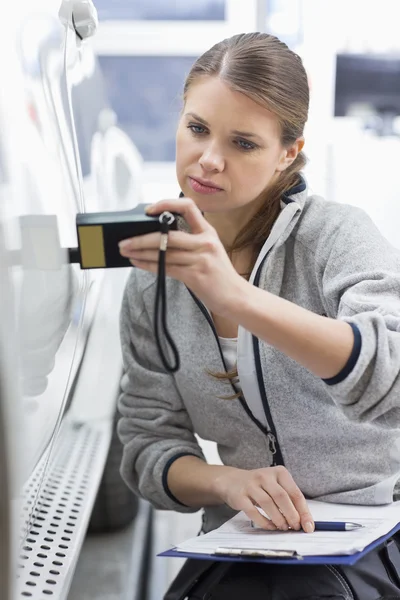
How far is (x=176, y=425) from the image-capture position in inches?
45.2

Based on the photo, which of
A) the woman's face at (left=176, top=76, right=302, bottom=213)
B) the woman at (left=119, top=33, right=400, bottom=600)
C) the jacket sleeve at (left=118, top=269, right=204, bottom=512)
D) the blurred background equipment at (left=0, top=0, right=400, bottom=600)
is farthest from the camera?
the jacket sleeve at (left=118, top=269, right=204, bottom=512)

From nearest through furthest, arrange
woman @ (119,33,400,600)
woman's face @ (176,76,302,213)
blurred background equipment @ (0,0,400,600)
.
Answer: blurred background equipment @ (0,0,400,600)
woman @ (119,33,400,600)
woman's face @ (176,76,302,213)

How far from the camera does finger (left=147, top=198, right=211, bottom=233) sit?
2.38 ft

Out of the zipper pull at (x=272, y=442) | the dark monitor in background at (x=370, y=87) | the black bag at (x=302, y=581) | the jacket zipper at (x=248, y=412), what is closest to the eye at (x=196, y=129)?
the jacket zipper at (x=248, y=412)

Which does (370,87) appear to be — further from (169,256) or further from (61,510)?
(169,256)

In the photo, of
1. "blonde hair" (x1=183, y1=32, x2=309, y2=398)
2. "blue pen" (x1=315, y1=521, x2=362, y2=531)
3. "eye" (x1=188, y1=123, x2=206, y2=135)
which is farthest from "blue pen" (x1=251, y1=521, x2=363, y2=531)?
"eye" (x1=188, y1=123, x2=206, y2=135)

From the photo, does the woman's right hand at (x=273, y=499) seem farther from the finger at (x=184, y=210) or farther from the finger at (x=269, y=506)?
the finger at (x=184, y=210)

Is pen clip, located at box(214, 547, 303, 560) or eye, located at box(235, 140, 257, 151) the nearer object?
pen clip, located at box(214, 547, 303, 560)

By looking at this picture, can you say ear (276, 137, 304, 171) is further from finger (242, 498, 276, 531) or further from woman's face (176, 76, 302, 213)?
finger (242, 498, 276, 531)

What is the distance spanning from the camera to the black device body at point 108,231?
2.37 feet

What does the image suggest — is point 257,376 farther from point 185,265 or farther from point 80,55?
point 80,55

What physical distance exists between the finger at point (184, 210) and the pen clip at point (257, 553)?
324 mm

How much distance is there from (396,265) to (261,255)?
0.54ft

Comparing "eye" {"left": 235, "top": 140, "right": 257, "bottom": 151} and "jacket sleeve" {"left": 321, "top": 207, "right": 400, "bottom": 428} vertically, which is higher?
"eye" {"left": 235, "top": 140, "right": 257, "bottom": 151}
